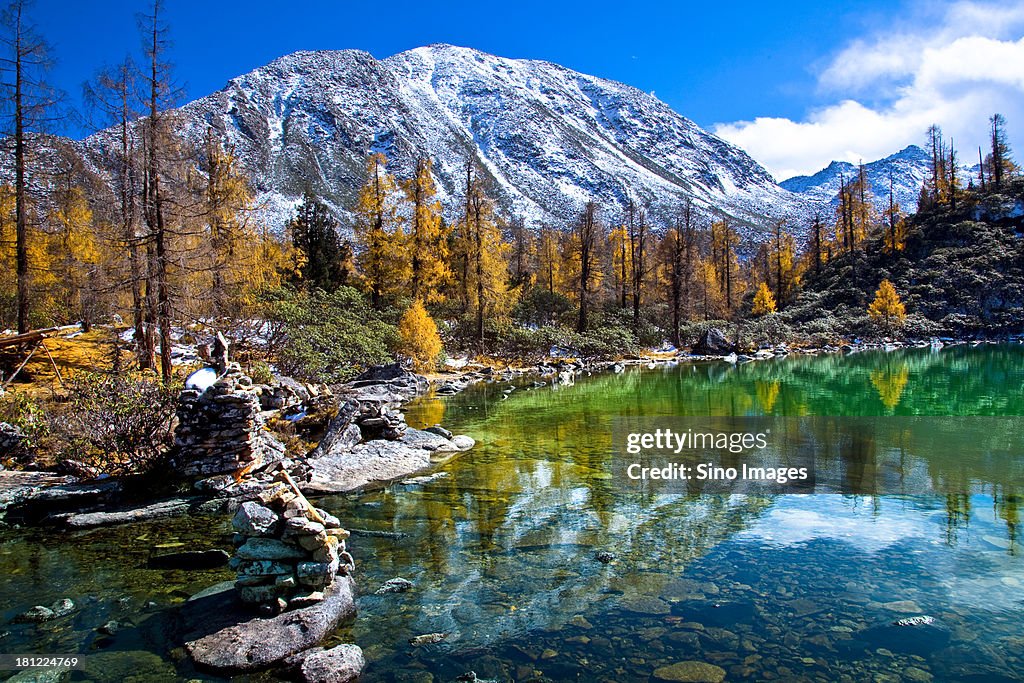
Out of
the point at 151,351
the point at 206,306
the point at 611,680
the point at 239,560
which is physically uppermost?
the point at 206,306

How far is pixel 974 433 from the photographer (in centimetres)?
1448

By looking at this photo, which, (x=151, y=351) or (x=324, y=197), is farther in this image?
(x=324, y=197)

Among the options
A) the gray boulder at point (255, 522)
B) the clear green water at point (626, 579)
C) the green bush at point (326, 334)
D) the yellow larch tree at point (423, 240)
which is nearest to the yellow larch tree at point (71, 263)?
the green bush at point (326, 334)

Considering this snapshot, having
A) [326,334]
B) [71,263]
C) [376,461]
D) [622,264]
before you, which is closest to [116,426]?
[376,461]

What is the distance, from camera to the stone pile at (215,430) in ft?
36.6

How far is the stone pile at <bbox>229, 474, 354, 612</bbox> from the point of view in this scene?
6.23 metres

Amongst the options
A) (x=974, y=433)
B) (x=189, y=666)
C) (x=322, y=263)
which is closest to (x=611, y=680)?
(x=189, y=666)

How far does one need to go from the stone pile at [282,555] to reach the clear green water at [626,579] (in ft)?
2.20

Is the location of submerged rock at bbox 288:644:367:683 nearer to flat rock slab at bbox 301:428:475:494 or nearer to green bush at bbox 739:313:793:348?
flat rock slab at bbox 301:428:475:494

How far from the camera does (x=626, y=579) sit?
7027 millimetres

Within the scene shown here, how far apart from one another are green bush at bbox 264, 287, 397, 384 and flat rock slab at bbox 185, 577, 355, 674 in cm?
1869

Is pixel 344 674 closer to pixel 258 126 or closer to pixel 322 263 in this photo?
pixel 322 263

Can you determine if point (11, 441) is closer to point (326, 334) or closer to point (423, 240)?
point (326, 334)

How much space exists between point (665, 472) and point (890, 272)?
72470mm
